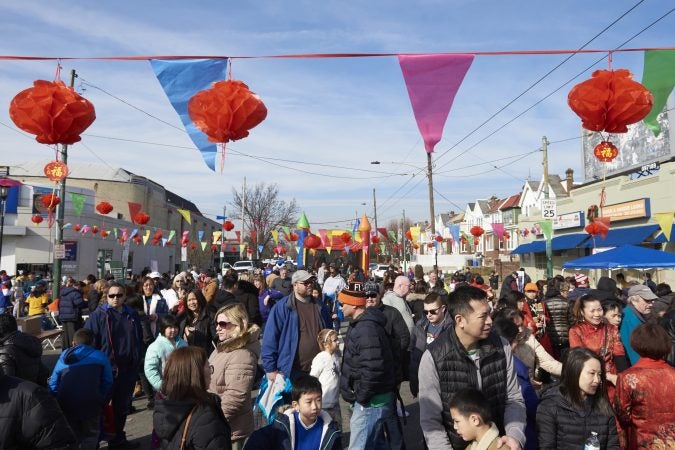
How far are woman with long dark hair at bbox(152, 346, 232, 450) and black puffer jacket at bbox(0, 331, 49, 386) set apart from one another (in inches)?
54.6

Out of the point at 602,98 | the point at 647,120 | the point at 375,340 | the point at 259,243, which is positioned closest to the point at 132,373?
the point at 375,340

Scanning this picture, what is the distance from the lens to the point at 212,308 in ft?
24.1

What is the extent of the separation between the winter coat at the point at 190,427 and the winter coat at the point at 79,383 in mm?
2155

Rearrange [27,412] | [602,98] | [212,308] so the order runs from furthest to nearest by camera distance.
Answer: [212,308] → [602,98] → [27,412]

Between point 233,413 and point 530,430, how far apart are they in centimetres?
217

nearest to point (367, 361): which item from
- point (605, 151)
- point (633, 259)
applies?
point (605, 151)

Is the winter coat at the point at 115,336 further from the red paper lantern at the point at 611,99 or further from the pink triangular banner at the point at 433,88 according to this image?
the red paper lantern at the point at 611,99

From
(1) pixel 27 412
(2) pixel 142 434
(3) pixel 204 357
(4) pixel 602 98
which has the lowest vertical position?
(2) pixel 142 434

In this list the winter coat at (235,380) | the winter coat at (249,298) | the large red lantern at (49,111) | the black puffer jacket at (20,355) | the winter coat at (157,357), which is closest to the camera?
the black puffer jacket at (20,355)

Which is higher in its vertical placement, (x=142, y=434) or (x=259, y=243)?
(x=259, y=243)

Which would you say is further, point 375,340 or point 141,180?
point 141,180

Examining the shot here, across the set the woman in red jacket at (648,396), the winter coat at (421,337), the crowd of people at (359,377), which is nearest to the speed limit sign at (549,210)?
the crowd of people at (359,377)

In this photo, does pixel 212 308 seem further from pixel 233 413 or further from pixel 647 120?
Result: pixel 647 120

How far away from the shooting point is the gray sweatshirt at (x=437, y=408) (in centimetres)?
296
